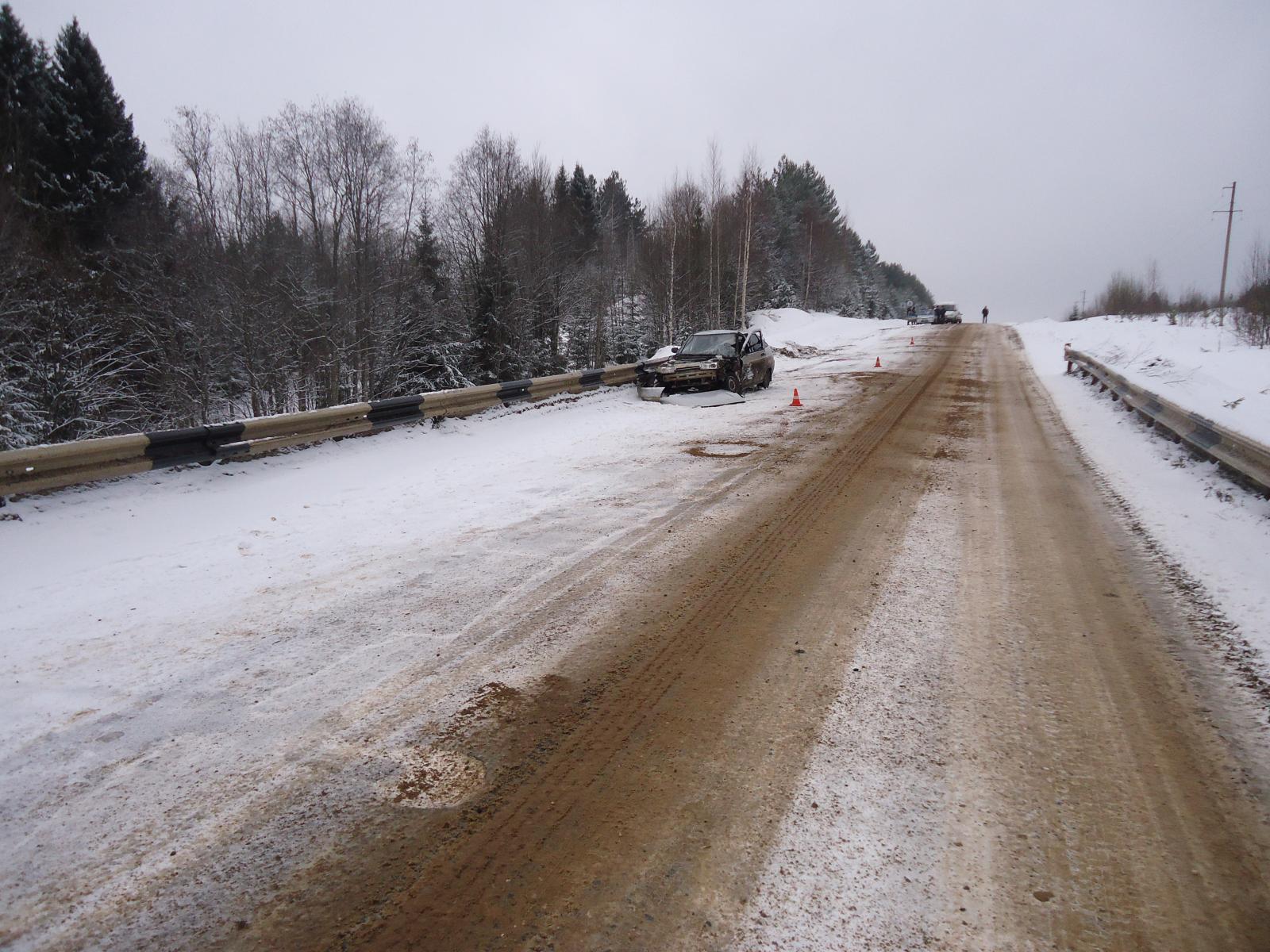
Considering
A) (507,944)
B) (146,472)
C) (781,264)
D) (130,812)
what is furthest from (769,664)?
(781,264)

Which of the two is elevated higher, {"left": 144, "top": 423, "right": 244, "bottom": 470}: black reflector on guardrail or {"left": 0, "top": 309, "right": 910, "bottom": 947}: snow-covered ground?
{"left": 144, "top": 423, "right": 244, "bottom": 470}: black reflector on guardrail

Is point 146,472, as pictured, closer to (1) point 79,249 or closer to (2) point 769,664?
(2) point 769,664

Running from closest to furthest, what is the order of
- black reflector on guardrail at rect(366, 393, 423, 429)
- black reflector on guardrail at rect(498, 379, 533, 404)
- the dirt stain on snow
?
the dirt stain on snow → black reflector on guardrail at rect(366, 393, 423, 429) → black reflector on guardrail at rect(498, 379, 533, 404)

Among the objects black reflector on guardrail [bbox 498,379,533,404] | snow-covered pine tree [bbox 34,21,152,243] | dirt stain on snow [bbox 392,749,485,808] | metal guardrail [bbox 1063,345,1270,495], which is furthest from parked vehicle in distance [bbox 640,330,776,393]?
snow-covered pine tree [bbox 34,21,152,243]

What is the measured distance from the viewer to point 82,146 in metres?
24.4

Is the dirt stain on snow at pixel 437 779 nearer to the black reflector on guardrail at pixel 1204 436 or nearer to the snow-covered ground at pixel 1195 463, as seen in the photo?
the snow-covered ground at pixel 1195 463

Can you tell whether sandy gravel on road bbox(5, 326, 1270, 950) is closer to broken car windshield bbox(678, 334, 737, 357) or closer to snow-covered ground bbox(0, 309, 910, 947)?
snow-covered ground bbox(0, 309, 910, 947)

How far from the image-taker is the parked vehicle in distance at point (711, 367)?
15312 mm

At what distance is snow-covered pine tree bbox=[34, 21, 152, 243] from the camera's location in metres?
23.7

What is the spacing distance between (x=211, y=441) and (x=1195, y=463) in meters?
12.2

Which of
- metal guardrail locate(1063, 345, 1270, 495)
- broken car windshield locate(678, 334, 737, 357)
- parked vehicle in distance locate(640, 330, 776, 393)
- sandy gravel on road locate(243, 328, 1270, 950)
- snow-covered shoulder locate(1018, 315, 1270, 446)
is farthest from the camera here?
broken car windshield locate(678, 334, 737, 357)

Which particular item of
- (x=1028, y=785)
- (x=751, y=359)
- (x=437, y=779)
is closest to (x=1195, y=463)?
(x=1028, y=785)

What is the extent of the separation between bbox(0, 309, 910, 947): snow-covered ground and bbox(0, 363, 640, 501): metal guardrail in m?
0.19

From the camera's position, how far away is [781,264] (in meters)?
70.6
